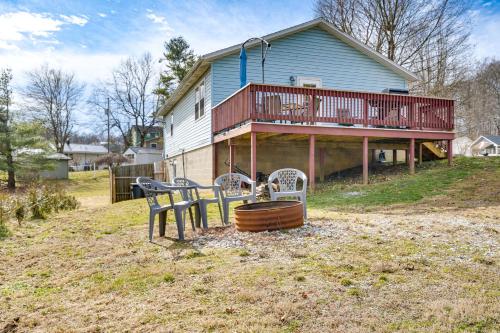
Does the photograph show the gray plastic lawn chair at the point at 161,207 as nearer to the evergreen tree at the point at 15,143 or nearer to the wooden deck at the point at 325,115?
the wooden deck at the point at 325,115

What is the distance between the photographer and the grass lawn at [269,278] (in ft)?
7.90

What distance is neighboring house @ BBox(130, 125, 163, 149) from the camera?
42.3 metres

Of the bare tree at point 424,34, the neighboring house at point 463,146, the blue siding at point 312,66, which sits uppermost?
the bare tree at point 424,34

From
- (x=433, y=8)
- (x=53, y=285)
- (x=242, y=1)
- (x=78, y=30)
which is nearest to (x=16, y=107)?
(x=78, y=30)

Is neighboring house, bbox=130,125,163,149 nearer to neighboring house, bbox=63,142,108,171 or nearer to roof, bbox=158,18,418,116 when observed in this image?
neighboring house, bbox=63,142,108,171

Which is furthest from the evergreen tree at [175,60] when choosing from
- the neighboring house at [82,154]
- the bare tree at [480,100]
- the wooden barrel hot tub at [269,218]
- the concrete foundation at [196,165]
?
the wooden barrel hot tub at [269,218]

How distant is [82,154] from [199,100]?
1745 inches

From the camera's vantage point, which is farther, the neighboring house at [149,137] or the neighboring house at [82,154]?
the neighboring house at [82,154]

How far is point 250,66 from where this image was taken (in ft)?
42.7

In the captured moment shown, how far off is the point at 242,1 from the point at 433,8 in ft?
43.9

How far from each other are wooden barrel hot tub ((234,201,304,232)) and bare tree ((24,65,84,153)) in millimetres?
38723

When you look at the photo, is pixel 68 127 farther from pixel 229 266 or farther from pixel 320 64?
pixel 229 266

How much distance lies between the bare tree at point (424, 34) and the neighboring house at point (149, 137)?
89.3ft

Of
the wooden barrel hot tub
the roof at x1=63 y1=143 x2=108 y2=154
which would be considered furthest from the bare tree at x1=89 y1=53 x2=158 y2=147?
the wooden barrel hot tub
